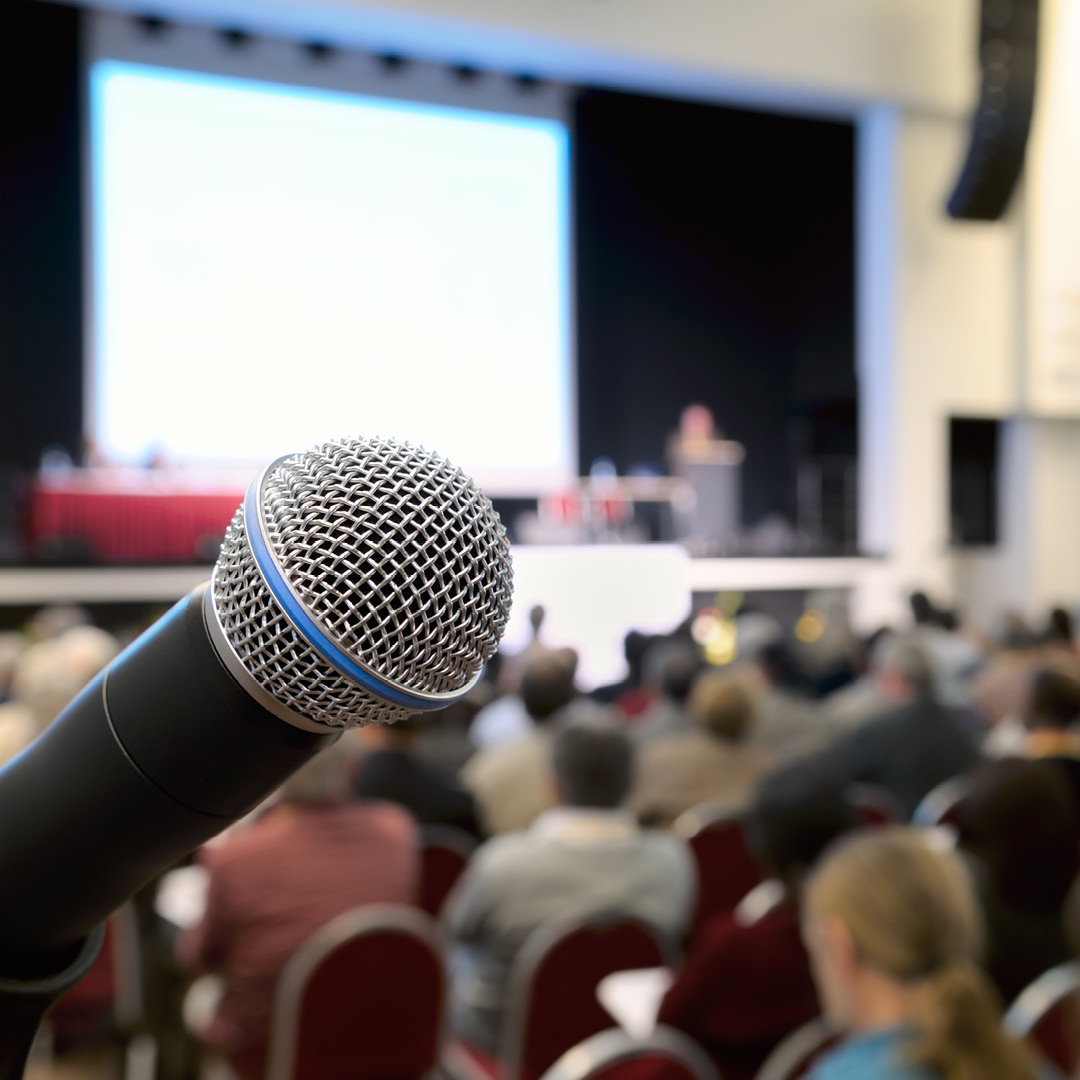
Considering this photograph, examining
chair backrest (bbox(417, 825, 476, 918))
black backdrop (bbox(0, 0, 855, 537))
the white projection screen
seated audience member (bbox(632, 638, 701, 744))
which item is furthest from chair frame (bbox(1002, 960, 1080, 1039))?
black backdrop (bbox(0, 0, 855, 537))

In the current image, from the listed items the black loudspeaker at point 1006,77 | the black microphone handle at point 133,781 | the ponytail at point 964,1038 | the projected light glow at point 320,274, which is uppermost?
the black loudspeaker at point 1006,77

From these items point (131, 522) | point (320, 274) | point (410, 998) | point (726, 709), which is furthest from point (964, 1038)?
point (320, 274)

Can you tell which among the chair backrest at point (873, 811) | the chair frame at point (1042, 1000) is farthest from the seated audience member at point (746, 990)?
the chair backrest at point (873, 811)

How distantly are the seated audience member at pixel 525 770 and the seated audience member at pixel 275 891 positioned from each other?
40.5 inches

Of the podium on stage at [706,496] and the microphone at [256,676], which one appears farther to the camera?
the podium on stage at [706,496]

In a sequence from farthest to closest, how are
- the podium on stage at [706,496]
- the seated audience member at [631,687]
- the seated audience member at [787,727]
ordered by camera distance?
the podium on stage at [706,496] < the seated audience member at [631,687] < the seated audience member at [787,727]

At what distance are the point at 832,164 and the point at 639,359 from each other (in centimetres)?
302

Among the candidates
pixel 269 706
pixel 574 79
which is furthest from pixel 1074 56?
pixel 269 706

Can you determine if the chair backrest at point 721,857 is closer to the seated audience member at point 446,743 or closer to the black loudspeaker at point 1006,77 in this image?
the seated audience member at point 446,743

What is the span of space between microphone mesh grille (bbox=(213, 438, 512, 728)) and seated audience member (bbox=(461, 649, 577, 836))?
10.4 ft

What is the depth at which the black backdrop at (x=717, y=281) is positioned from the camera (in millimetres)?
13016

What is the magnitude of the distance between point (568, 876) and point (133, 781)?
231cm

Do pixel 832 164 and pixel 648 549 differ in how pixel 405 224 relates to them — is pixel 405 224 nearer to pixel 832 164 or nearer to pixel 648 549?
pixel 648 549

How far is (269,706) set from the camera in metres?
0.42
